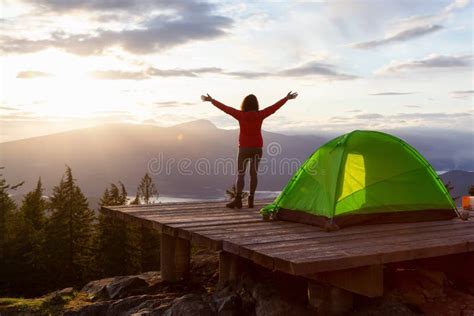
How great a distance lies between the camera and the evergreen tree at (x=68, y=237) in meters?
45.6

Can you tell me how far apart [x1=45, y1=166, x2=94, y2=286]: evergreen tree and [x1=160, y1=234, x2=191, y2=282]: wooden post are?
118 ft

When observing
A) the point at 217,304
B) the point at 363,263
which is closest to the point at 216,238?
the point at 217,304

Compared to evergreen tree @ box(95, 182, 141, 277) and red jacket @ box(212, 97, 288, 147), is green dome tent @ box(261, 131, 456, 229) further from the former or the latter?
evergreen tree @ box(95, 182, 141, 277)

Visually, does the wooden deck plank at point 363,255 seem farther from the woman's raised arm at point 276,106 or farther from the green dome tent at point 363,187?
the woman's raised arm at point 276,106

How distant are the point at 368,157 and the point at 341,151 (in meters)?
0.64

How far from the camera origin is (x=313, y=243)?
847 centimetres

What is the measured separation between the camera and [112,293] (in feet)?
39.6

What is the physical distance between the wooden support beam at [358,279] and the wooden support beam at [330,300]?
0.76ft

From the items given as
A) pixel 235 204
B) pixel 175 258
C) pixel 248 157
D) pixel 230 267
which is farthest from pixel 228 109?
pixel 230 267

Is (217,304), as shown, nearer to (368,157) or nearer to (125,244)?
(368,157)

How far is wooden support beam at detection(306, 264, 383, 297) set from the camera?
7.87m

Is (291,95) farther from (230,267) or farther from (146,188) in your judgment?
(146,188)

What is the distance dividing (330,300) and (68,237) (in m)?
41.2

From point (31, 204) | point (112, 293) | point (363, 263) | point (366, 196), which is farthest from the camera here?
point (31, 204)
